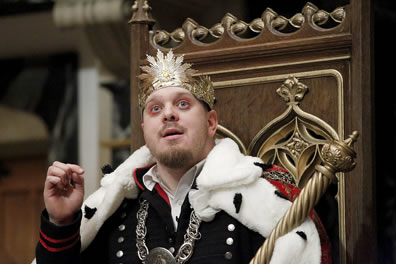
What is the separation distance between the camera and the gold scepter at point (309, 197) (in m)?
2.70

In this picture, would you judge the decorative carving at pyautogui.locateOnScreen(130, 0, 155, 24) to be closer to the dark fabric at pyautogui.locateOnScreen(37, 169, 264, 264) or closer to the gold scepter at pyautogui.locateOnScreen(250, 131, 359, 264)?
the dark fabric at pyautogui.locateOnScreen(37, 169, 264, 264)

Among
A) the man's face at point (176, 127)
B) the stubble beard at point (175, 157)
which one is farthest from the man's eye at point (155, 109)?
the stubble beard at point (175, 157)

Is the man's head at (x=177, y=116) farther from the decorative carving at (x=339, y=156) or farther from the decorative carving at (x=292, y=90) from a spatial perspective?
the decorative carving at (x=339, y=156)

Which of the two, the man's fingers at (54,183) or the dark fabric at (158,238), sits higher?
the man's fingers at (54,183)

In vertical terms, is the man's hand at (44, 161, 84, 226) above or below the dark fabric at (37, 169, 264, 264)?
above

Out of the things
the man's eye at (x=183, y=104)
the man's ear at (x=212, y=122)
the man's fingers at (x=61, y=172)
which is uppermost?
the man's eye at (x=183, y=104)

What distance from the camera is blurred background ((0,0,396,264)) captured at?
475cm

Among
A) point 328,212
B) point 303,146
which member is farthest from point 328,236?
point 303,146

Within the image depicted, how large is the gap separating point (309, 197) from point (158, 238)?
1.77 feet

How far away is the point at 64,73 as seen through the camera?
5793mm

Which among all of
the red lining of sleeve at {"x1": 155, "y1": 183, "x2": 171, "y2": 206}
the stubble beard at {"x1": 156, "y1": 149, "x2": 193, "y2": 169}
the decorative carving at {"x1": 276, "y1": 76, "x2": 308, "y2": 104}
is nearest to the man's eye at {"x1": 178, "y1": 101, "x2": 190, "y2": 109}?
the stubble beard at {"x1": 156, "y1": 149, "x2": 193, "y2": 169}

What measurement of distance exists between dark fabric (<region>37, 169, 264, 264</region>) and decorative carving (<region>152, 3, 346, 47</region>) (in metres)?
0.54

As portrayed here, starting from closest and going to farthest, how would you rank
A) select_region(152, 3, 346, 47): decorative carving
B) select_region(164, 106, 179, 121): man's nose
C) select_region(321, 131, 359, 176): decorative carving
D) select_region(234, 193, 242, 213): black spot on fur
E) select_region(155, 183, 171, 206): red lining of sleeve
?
select_region(321, 131, 359, 176): decorative carving → select_region(234, 193, 242, 213): black spot on fur → select_region(164, 106, 179, 121): man's nose → select_region(155, 183, 171, 206): red lining of sleeve → select_region(152, 3, 346, 47): decorative carving

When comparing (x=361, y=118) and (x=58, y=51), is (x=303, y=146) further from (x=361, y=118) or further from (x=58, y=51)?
(x=58, y=51)
